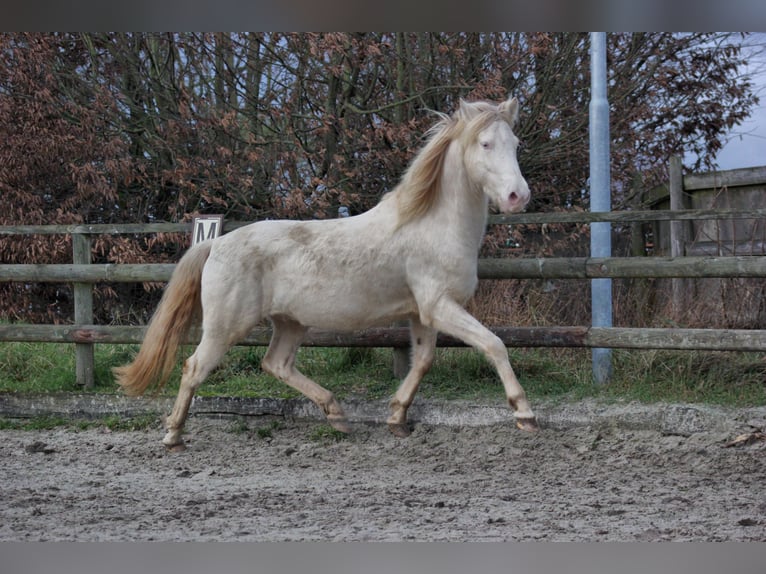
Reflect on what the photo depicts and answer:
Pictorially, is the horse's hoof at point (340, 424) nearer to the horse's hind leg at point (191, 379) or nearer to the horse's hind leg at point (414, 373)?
the horse's hind leg at point (414, 373)

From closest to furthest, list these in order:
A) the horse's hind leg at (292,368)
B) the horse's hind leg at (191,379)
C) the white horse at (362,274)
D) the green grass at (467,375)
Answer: the white horse at (362,274) → the horse's hind leg at (191,379) → the horse's hind leg at (292,368) → the green grass at (467,375)

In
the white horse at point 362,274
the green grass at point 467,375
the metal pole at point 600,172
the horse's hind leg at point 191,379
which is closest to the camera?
the white horse at point 362,274

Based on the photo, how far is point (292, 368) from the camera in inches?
206

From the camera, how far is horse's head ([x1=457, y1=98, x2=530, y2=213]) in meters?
4.24

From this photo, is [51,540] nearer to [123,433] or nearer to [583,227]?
[123,433]

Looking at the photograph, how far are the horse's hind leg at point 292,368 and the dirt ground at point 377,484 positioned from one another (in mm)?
171

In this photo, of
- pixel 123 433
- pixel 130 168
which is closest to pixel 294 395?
pixel 123 433

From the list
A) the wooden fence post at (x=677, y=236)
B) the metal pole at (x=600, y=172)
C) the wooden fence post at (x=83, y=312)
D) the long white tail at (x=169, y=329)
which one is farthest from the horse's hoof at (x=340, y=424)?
the wooden fence post at (x=677, y=236)

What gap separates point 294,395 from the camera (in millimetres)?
5613

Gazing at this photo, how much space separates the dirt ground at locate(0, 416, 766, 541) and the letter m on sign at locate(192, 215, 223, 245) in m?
1.28

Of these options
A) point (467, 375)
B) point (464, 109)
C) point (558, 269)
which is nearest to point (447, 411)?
point (467, 375)

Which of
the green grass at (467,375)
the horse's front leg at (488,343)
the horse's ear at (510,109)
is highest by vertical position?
the horse's ear at (510,109)

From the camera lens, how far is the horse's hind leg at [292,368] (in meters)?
5.08

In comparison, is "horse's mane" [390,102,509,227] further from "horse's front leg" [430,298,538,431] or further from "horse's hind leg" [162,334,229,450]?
"horse's hind leg" [162,334,229,450]
